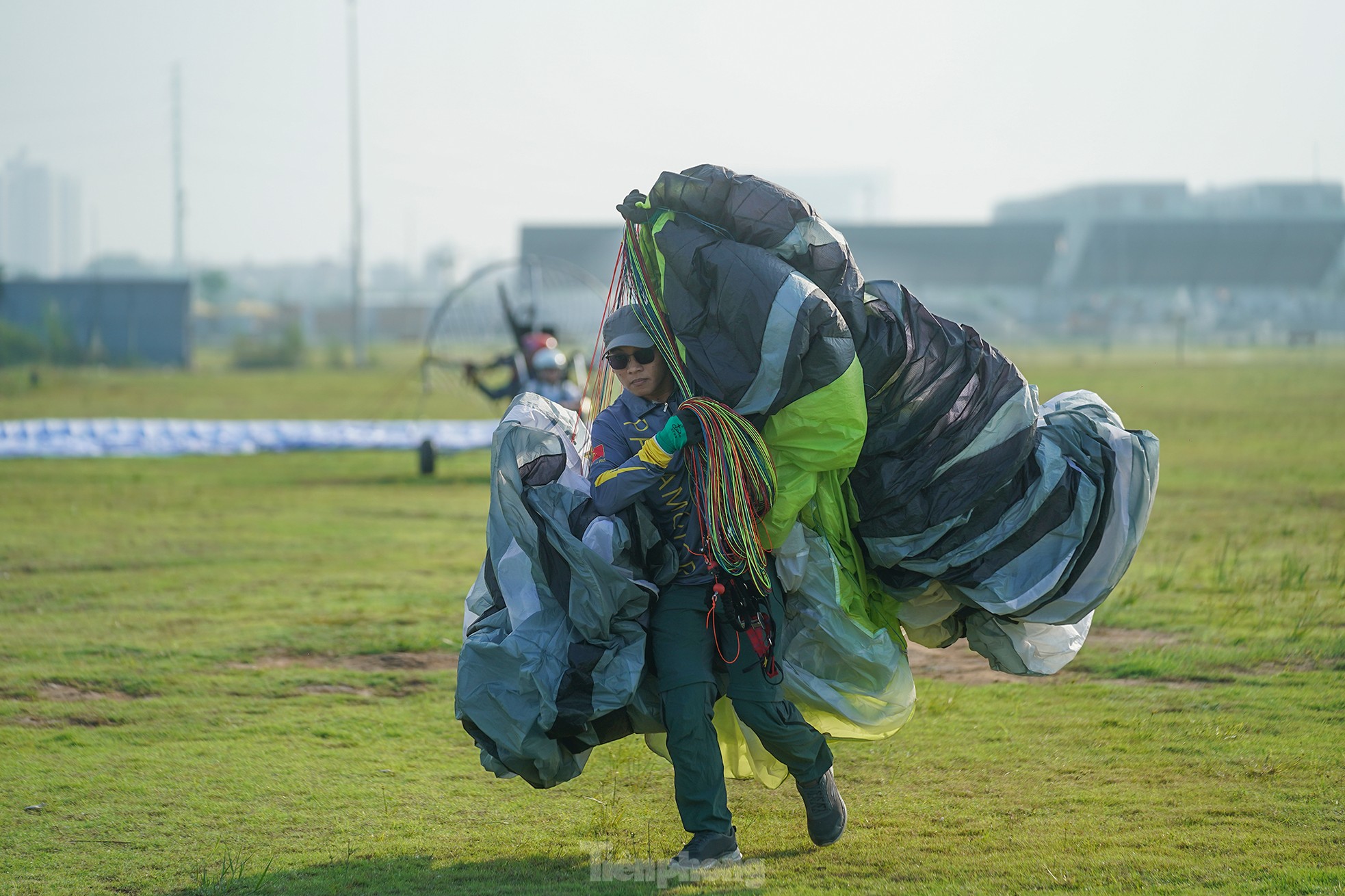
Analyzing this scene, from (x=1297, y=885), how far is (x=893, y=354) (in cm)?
173

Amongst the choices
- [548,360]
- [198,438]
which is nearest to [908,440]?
[548,360]

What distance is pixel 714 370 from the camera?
11.0ft

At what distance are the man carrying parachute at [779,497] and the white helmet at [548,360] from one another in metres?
7.26

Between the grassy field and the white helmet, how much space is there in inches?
83.1

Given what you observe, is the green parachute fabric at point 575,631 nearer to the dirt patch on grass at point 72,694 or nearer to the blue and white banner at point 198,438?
the dirt patch on grass at point 72,694

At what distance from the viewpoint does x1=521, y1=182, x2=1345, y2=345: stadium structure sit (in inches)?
2213

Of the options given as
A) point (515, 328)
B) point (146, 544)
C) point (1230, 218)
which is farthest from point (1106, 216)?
point (146, 544)

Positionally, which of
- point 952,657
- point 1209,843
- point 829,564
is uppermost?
point 829,564

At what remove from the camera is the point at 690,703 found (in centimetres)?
330

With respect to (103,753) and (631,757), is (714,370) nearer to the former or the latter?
(631,757)

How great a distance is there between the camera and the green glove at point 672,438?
326 cm

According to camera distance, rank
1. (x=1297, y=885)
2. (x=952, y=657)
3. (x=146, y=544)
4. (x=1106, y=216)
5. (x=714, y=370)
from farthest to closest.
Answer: (x=1106, y=216)
(x=146, y=544)
(x=952, y=657)
(x=714, y=370)
(x=1297, y=885)

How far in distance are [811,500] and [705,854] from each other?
39.8 inches

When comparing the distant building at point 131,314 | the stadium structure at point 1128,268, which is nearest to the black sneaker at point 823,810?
the distant building at point 131,314
